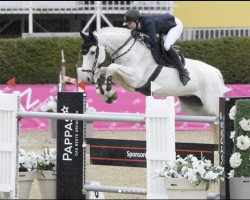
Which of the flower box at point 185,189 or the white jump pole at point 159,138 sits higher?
the white jump pole at point 159,138

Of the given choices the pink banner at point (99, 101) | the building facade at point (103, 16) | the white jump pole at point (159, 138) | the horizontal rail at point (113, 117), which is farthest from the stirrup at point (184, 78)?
the building facade at point (103, 16)

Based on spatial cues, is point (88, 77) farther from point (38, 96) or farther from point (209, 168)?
point (38, 96)

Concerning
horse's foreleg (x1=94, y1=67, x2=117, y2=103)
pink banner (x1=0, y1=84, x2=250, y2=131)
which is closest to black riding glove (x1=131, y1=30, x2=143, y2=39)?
horse's foreleg (x1=94, y1=67, x2=117, y2=103)

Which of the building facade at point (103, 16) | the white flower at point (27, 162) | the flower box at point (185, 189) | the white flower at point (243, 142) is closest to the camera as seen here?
the flower box at point (185, 189)

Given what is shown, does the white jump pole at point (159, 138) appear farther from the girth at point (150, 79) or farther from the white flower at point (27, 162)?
the girth at point (150, 79)

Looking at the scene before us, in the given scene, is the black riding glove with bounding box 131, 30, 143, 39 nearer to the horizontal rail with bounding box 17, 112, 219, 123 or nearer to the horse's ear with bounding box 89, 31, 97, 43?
the horse's ear with bounding box 89, 31, 97, 43

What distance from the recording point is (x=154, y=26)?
1155 centimetres

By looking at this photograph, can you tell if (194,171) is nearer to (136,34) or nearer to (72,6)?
(136,34)

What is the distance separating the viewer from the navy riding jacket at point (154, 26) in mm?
11508

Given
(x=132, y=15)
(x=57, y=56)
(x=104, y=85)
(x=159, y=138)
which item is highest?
(x=57, y=56)

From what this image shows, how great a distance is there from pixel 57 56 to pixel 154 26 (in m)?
10.9

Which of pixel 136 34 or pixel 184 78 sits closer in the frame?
pixel 136 34

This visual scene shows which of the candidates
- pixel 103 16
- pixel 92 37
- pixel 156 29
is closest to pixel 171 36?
pixel 156 29

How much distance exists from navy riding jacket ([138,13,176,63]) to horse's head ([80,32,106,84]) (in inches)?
24.4
